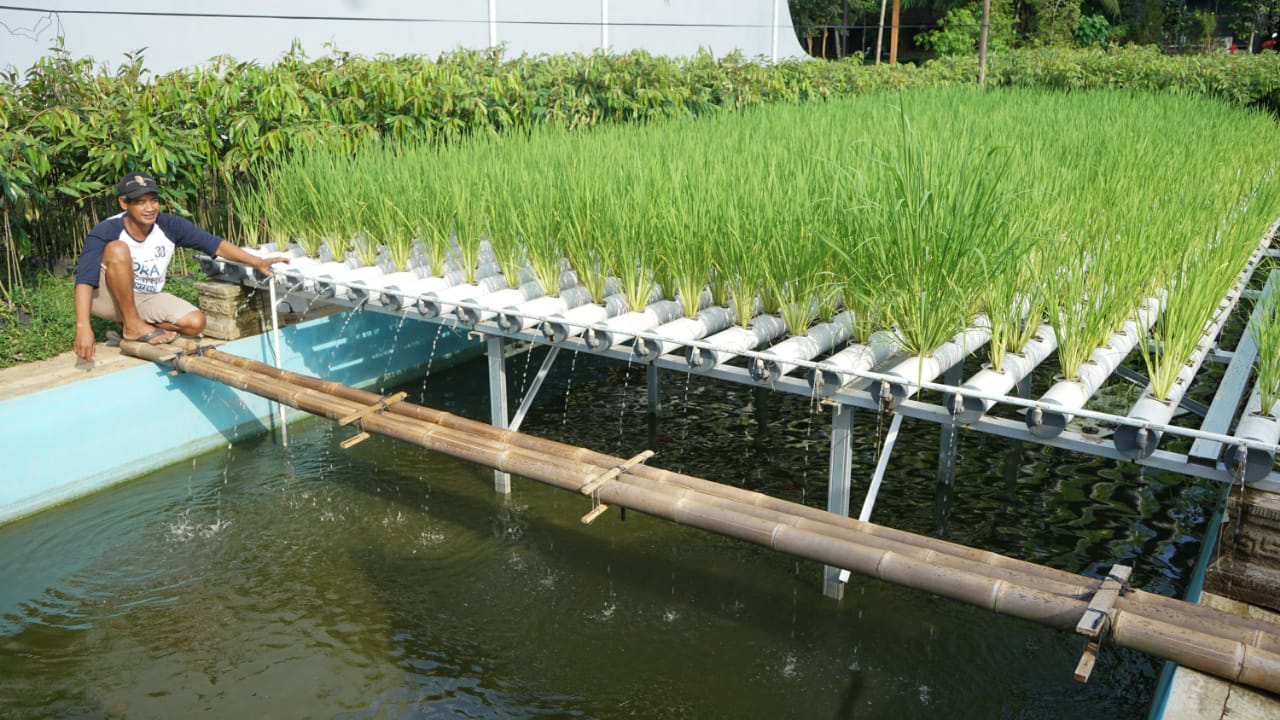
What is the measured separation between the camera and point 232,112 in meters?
6.61

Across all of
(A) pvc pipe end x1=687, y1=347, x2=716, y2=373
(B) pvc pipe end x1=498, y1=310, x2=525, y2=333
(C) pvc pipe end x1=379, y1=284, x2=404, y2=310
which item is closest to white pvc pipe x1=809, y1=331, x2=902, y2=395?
(A) pvc pipe end x1=687, y1=347, x2=716, y2=373

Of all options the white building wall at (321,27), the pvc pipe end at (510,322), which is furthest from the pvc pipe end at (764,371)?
the white building wall at (321,27)

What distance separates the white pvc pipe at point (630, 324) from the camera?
439 cm

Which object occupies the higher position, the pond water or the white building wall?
the white building wall

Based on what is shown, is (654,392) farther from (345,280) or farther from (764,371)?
(764,371)

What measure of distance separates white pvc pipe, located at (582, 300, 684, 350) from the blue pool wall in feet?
8.36

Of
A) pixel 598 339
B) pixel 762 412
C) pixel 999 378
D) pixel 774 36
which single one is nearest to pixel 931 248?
pixel 999 378

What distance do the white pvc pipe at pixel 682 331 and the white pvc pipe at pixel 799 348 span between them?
0.35 m

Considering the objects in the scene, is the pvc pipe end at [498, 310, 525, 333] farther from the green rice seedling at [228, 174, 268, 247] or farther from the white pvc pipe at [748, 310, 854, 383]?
the green rice seedling at [228, 174, 268, 247]

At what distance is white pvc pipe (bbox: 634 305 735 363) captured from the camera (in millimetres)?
4319

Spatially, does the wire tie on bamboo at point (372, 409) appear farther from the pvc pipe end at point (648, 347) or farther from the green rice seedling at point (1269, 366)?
the green rice seedling at point (1269, 366)

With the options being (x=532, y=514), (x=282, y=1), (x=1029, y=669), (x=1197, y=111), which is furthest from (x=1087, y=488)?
(x=282, y=1)

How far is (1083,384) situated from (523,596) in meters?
2.55

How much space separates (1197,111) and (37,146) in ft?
34.7
